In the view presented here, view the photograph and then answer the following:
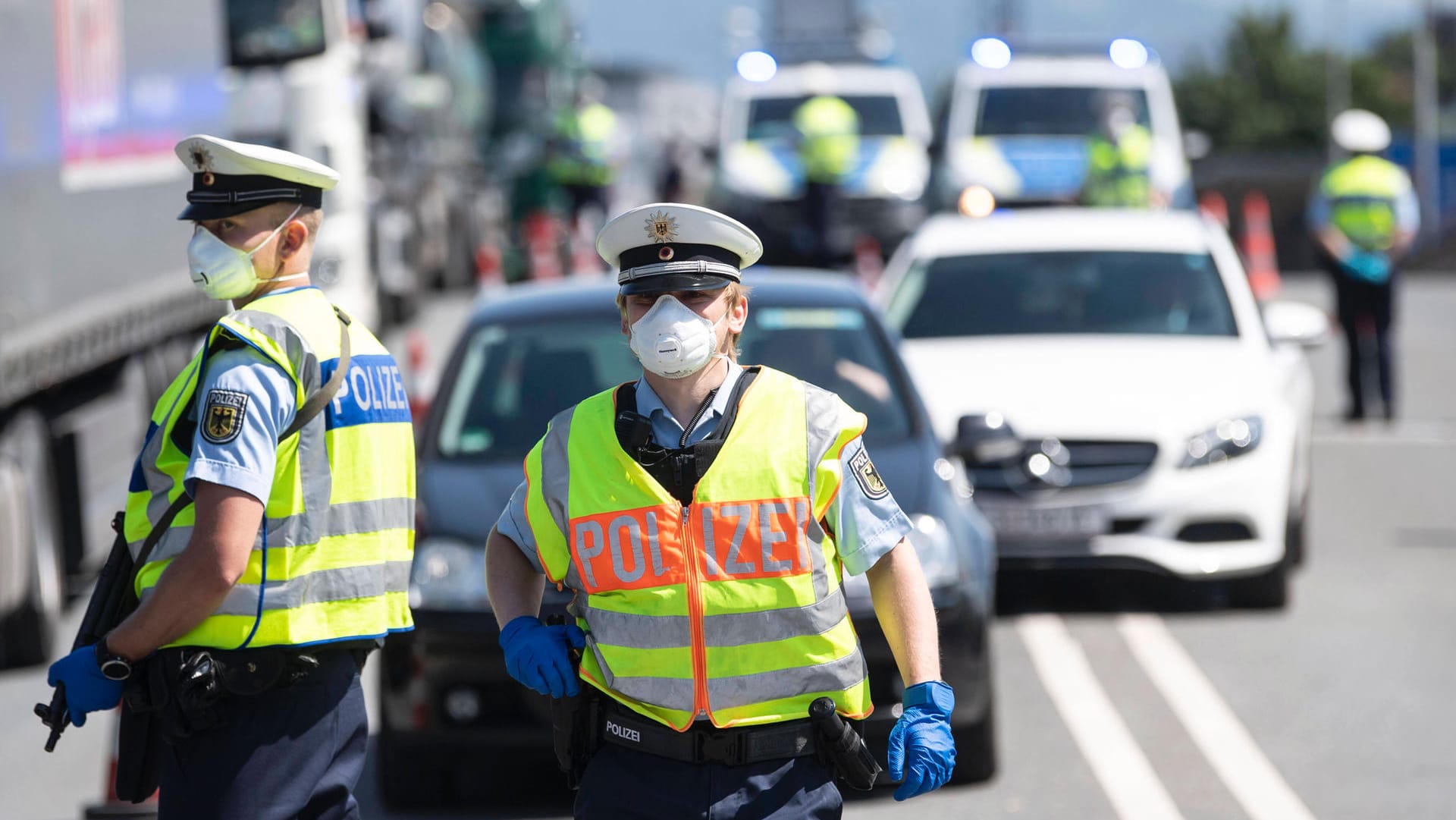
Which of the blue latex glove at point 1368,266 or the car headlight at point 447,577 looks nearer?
the car headlight at point 447,577

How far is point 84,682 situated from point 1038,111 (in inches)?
675

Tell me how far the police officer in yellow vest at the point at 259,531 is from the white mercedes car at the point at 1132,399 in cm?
433

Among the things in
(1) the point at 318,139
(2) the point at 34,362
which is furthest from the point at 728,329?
(1) the point at 318,139

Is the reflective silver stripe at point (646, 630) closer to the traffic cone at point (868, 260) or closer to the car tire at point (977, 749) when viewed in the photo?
the car tire at point (977, 749)

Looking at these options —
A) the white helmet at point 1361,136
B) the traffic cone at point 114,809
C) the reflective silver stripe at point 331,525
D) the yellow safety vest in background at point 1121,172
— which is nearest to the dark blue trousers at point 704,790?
the reflective silver stripe at point 331,525

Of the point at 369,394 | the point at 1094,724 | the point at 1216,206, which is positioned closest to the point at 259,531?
the point at 369,394

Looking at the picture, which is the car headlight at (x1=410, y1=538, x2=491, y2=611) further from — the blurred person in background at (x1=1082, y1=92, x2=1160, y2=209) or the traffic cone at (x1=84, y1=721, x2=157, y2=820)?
the blurred person in background at (x1=1082, y1=92, x2=1160, y2=209)

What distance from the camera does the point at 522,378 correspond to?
7.30m

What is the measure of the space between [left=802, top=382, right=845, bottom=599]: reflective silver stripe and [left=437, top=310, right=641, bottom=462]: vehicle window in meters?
3.42

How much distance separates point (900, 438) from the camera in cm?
714

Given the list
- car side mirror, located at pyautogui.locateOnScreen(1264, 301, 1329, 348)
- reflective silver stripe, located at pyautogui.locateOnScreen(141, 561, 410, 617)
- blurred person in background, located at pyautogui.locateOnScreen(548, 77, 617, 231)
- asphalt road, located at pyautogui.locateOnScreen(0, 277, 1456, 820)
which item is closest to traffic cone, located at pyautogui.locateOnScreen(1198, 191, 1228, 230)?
blurred person in background, located at pyautogui.locateOnScreen(548, 77, 617, 231)

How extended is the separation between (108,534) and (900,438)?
4798 mm

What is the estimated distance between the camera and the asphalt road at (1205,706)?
21.3 feet

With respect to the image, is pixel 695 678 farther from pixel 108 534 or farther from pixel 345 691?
pixel 108 534
